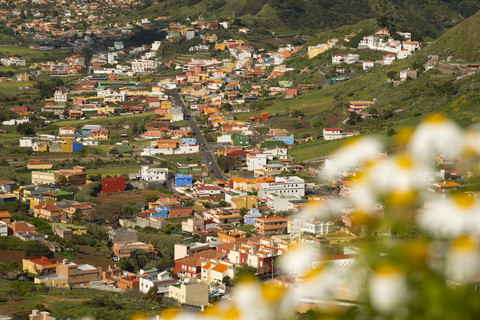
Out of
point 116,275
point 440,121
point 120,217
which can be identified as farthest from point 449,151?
point 120,217

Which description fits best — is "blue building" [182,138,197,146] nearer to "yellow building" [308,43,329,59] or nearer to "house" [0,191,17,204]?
"house" [0,191,17,204]

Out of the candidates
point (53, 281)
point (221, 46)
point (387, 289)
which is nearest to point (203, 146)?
point (53, 281)

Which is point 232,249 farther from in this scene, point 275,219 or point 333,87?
point 333,87

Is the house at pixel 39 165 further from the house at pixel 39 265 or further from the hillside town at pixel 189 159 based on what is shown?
the house at pixel 39 265

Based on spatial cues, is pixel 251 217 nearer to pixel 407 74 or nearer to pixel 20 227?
pixel 20 227

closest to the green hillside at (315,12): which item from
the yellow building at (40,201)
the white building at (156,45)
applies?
the white building at (156,45)

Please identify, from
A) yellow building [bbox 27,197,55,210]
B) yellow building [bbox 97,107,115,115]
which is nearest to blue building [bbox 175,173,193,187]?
yellow building [bbox 27,197,55,210]
